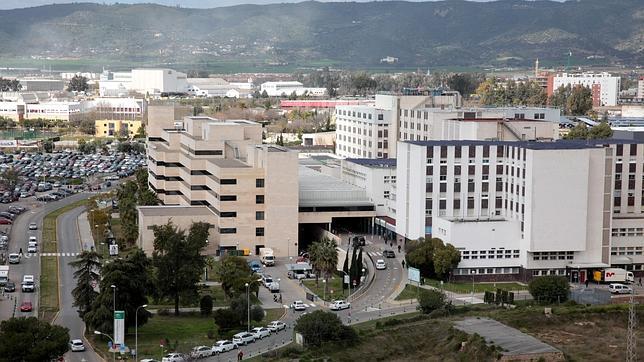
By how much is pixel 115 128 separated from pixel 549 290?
72.1 metres

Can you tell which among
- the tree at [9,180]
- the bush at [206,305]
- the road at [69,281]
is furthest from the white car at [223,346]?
the tree at [9,180]

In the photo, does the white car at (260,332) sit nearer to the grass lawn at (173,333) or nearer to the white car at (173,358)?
the grass lawn at (173,333)

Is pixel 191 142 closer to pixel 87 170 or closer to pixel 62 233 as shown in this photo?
pixel 62 233

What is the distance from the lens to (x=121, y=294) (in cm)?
3084

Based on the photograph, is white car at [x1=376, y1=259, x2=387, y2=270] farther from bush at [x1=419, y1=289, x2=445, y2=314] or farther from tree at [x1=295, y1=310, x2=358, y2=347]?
tree at [x1=295, y1=310, x2=358, y2=347]

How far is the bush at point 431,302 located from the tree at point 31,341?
35.2 ft

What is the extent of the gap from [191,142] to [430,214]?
1370cm

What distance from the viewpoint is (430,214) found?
41094 millimetres

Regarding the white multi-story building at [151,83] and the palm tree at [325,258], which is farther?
the white multi-story building at [151,83]

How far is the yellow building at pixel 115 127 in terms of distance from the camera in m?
101

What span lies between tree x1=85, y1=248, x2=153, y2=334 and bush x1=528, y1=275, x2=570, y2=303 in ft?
39.0

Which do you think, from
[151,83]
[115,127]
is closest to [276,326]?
[115,127]

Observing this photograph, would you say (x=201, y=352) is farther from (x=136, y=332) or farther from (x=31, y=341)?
(x=31, y=341)

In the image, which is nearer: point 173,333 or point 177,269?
point 173,333
